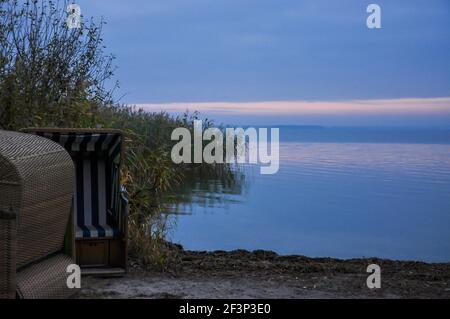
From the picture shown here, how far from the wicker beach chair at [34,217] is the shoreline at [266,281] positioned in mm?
452

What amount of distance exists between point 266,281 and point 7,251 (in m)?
2.66

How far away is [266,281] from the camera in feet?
22.5

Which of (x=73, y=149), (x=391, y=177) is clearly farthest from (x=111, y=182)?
(x=391, y=177)

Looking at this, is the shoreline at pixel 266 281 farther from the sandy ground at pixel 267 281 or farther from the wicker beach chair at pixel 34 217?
the wicker beach chair at pixel 34 217

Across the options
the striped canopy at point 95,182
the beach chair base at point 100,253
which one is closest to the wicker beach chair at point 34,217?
the beach chair base at point 100,253

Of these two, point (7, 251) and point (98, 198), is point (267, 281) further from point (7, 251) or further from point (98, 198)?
point (7, 251)

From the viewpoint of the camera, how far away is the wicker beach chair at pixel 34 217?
17.6 feet

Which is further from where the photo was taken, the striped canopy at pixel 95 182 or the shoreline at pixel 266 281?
the striped canopy at pixel 95 182

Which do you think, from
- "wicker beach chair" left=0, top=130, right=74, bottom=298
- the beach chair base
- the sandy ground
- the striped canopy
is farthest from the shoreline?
the striped canopy

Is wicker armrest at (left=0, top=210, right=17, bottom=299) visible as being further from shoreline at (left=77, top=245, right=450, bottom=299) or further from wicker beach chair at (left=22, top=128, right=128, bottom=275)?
wicker beach chair at (left=22, top=128, right=128, bottom=275)

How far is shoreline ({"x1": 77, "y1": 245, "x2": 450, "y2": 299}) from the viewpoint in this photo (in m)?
6.30

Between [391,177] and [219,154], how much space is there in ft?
27.2

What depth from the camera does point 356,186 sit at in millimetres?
20656
